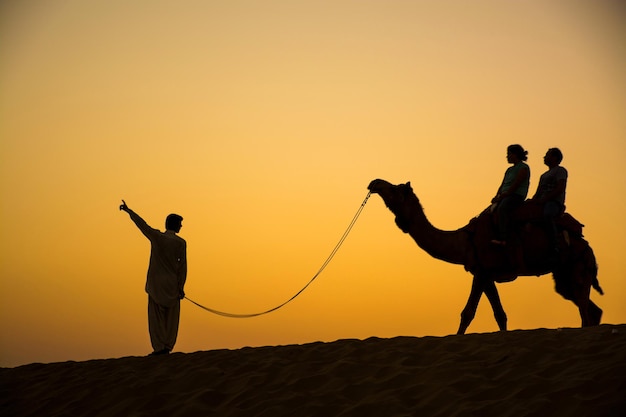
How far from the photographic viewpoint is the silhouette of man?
52.1 feet

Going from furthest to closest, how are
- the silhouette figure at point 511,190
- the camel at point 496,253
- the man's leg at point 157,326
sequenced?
the camel at point 496,253
the silhouette figure at point 511,190
the man's leg at point 157,326

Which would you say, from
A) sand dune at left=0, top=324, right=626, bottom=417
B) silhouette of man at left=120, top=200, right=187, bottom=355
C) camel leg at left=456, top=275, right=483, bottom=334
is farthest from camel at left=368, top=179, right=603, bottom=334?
silhouette of man at left=120, top=200, right=187, bottom=355

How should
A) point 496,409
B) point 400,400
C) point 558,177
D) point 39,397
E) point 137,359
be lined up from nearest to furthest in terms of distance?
point 496,409 → point 400,400 → point 39,397 → point 137,359 → point 558,177

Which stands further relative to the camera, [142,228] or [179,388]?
[142,228]

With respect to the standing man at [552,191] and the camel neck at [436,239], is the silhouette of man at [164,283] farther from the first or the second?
the standing man at [552,191]

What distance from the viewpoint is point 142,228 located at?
16000 mm

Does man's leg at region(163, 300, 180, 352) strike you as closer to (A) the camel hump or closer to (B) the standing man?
(A) the camel hump

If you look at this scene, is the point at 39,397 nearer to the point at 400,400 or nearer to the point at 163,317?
the point at 163,317

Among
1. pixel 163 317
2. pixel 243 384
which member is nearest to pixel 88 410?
pixel 243 384

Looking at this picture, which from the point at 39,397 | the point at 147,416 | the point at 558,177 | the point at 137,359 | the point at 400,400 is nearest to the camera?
the point at 400,400

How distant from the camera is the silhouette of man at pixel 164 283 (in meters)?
15.9

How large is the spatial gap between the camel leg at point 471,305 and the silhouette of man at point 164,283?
452 cm

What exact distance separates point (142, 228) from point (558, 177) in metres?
6.76

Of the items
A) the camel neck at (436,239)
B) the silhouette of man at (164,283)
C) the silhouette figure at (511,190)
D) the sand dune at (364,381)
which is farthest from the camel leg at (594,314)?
the silhouette of man at (164,283)
